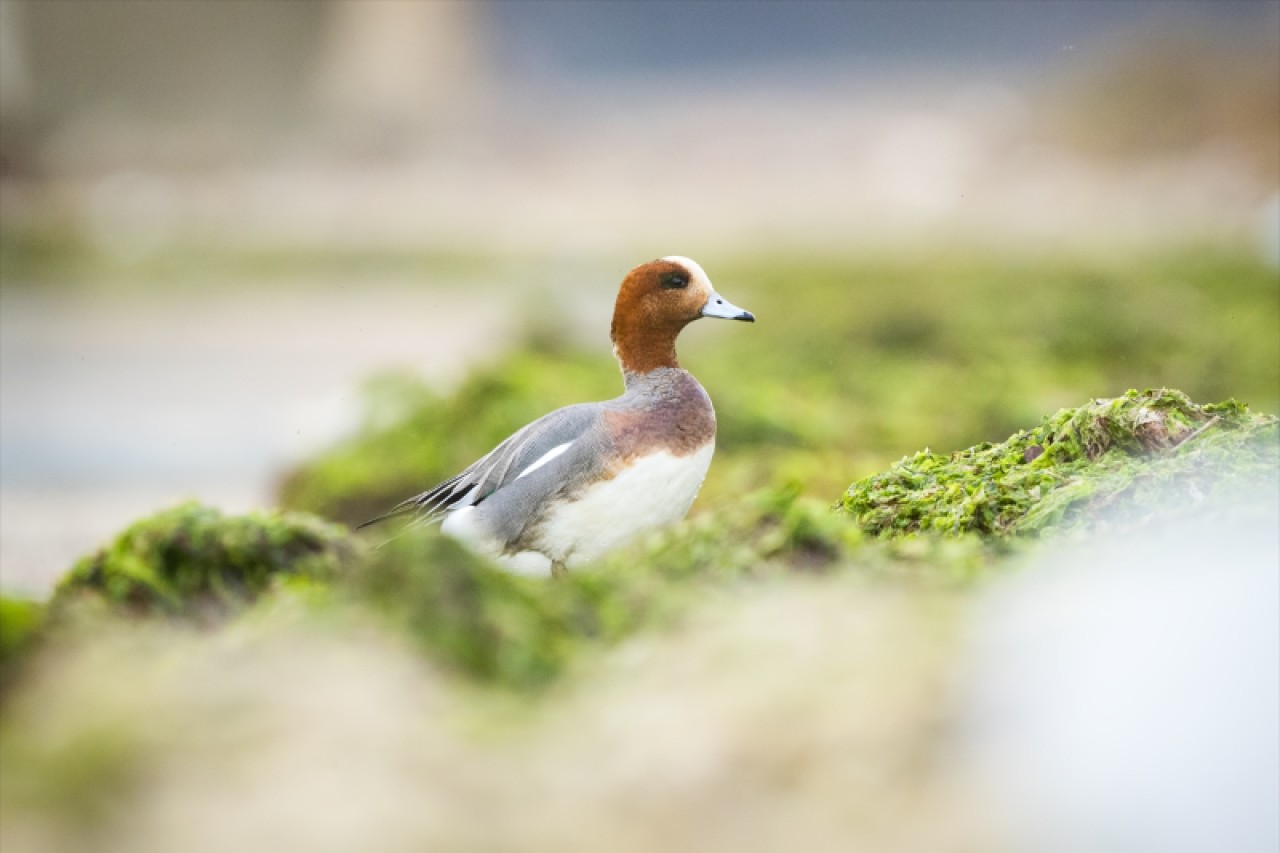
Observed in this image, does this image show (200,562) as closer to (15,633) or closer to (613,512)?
(15,633)

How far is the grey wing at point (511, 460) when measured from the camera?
2377 mm

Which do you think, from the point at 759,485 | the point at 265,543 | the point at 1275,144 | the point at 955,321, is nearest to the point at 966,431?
the point at 759,485

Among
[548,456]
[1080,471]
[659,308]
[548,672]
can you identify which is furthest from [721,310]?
[548,672]

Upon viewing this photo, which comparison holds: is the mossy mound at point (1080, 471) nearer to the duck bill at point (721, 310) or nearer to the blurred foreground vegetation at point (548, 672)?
the blurred foreground vegetation at point (548, 672)

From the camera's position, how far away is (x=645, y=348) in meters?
2.57

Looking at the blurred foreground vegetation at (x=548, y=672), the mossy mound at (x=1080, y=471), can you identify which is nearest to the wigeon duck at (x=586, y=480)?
the mossy mound at (x=1080, y=471)

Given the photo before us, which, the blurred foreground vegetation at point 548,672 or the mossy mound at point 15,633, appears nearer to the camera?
the blurred foreground vegetation at point 548,672

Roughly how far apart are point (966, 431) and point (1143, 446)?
2.53 meters

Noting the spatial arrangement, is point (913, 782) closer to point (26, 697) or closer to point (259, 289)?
point (26, 697)

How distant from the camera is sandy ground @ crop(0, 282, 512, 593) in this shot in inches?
205

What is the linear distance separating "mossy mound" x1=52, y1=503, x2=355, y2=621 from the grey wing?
0.62 m

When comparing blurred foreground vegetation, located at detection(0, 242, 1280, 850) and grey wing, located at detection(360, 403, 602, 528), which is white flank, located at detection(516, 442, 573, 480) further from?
blurred foreground vegetation, located at detection(0, 242, 1280, 850)

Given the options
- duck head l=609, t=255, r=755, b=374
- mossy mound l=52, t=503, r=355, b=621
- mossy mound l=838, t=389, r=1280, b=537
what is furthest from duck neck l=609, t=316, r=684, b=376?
mossy mound l=52, t=503, r=355, b=621

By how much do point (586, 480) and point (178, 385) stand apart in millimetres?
6018
